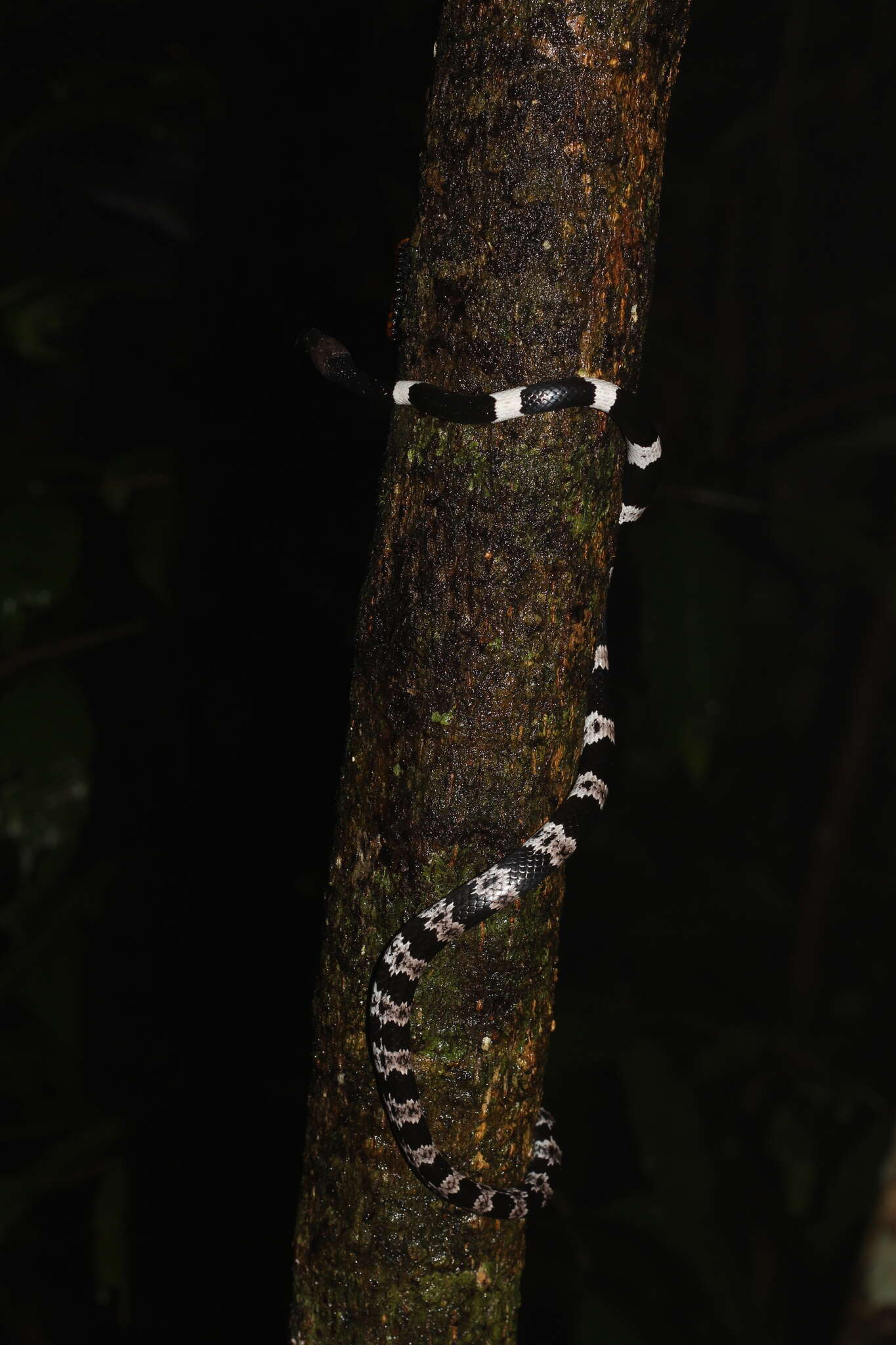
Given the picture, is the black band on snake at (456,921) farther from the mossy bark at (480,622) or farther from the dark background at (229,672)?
the dark background at (229,672)

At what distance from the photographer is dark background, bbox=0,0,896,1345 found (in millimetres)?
2986

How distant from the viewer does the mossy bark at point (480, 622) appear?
129cm

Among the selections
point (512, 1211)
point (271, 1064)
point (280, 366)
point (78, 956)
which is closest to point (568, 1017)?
point (271, 1064)

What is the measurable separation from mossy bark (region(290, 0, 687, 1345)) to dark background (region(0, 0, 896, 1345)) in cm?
153

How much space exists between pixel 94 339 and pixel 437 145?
2.60 meters

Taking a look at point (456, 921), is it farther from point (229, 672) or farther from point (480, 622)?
point (229, 672)

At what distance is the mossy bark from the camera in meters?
1.29

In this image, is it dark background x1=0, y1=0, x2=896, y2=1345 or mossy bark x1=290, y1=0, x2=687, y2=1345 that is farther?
dark background x1=0, y1=0, x2=896, y2=1345

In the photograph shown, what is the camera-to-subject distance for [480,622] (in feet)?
4.46

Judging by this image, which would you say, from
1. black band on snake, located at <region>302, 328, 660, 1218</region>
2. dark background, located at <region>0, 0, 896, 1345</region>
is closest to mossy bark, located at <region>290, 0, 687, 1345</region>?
black band on snake, located at <region>302, 328, 660, 1218</region>

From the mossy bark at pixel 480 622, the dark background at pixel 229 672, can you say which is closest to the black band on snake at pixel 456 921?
the mossy bark at pixel 480 622

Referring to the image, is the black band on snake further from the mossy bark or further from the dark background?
the dark background

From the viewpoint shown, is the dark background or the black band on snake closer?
the black band on snake

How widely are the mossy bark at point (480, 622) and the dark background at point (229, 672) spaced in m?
1.53
